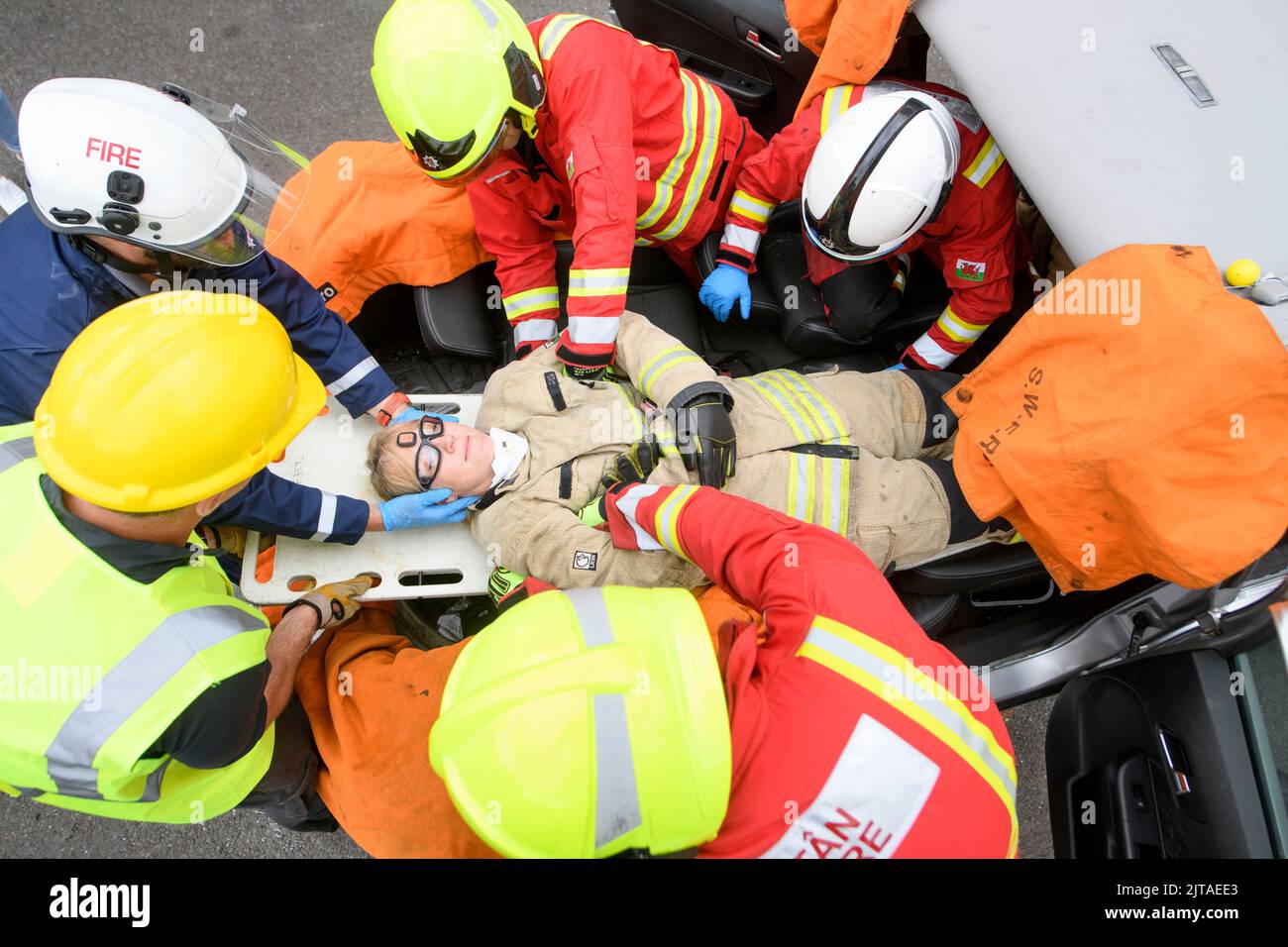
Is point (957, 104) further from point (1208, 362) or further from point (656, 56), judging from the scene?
point (1208, 362)

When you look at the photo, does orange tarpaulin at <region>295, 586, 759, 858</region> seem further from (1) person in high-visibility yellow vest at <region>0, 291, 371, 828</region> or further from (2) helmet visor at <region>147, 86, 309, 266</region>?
(2) helmet visor at <region>147, 86, 309, 266</region>

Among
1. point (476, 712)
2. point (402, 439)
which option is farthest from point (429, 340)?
point (476, 712)

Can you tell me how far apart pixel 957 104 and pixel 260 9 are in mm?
3584

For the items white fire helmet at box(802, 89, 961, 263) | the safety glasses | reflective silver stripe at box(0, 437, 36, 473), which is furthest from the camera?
the safety glasses

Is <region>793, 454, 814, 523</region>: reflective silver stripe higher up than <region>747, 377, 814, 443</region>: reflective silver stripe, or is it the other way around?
<region>747, 377, 814, 443</region>: reflective silver stripe

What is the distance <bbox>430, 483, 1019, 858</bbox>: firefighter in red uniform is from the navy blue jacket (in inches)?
39.8

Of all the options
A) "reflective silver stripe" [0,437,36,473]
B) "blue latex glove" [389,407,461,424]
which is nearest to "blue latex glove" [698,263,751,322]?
"blue latex glove" [389,407,461,424]

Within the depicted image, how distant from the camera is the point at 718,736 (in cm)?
117

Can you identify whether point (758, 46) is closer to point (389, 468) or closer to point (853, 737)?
point (389, 468)

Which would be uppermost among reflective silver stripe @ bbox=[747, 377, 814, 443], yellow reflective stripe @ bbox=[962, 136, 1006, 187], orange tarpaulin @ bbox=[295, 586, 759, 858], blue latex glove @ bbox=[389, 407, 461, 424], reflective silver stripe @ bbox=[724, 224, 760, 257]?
yellow reflective stripe @ bbox=[962, 136, 1006, 187]

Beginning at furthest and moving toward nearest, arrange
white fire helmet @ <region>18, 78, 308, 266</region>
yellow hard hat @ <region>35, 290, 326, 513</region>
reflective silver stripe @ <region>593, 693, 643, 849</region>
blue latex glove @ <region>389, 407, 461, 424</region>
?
blue latex glove @ <region>389, 407, 461, 424</region> → white fire helmet @ <region>18, 78, 308, 266</region> → yellow hard hat @ <region>35, 290, 326, 513</region> → reflective silver stripe @ <region>593, 693, 643, 849</region>

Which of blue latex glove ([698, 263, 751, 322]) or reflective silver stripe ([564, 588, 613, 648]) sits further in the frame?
blue latex glove ([698, 263, 751, 322])

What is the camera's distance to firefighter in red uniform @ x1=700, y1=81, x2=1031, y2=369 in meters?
2.14

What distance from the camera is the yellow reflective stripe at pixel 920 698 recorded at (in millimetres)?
1288
